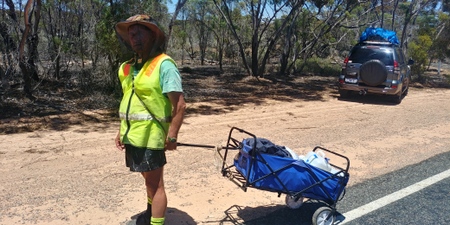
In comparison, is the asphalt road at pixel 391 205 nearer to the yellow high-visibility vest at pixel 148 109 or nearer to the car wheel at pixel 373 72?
the yellow high-visibility vest at pixel 148 109

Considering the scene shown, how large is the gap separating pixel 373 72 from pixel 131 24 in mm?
10014

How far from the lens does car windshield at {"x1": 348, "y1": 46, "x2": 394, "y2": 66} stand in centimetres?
1202

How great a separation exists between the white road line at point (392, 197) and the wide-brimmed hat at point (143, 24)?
262 centimetres

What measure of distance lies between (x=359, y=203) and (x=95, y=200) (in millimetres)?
2964

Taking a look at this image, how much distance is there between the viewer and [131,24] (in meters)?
3.24

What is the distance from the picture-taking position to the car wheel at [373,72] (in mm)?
11805

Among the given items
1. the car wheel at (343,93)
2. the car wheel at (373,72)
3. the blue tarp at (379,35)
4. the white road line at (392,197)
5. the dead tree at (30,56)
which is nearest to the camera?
the white road line at (392,197)

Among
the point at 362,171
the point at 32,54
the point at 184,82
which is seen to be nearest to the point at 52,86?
the point at 32,54

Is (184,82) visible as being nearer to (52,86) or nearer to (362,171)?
(52,86)

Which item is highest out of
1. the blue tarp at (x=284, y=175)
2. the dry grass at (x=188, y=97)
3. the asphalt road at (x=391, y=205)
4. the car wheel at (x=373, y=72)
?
the car wheel at (x=373, y=72)

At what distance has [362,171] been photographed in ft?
19.4

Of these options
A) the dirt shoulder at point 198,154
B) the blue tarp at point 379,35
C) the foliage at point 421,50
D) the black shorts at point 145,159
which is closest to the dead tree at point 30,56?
the dirt shoulder at point 198,154

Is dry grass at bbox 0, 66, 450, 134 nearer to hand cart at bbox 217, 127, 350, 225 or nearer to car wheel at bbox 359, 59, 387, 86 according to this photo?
car wheel at bbox 359, 59, 387, 86

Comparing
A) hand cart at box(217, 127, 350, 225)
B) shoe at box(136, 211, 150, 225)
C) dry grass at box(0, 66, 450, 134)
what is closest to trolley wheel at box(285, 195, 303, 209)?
hand cart at box(217, 127, 350, 225)
